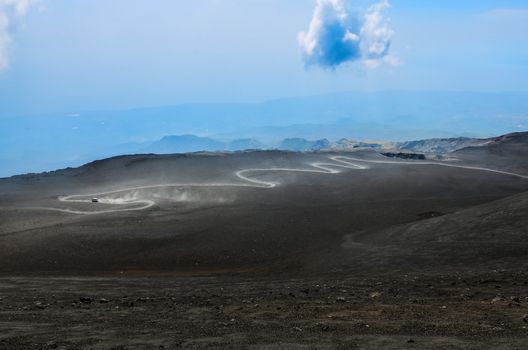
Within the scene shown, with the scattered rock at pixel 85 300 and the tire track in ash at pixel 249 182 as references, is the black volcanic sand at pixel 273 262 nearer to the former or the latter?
the scattered rock at pixel 85 300

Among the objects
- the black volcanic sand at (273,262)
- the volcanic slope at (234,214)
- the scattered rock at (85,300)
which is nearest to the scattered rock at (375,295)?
the black volcanic sand at (273,262)

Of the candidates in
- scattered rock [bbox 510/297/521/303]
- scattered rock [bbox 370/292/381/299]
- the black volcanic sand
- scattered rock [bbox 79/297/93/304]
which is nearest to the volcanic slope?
the black volcanic sand

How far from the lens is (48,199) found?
37.6 metres

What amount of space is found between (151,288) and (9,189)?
98.0 ft

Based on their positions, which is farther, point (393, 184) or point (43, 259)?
point (393, 184)

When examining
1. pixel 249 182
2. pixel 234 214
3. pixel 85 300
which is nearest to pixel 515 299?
pixel 85 300

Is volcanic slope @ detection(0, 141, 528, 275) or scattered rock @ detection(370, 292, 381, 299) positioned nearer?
scattered rock @ detection(370, 292, 381, 299)

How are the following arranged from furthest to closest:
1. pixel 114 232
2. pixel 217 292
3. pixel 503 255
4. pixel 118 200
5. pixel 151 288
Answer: pixel 118 200 → pixel 114 232 → pixel 503 255 → pixel 151 288 → pixel 217 292

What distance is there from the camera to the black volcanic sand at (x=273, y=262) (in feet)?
32.1

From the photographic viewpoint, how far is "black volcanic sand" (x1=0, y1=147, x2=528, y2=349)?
385 inches

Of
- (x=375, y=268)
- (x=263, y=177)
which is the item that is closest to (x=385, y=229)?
(x=375, y=268)

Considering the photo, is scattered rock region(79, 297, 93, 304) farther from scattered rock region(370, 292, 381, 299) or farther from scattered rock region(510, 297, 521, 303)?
scattered rock region(510, 297, 521, 303)

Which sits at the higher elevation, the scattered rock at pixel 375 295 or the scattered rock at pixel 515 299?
the scattered rock at pixel 515 299

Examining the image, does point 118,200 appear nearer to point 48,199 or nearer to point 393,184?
point 48,199
